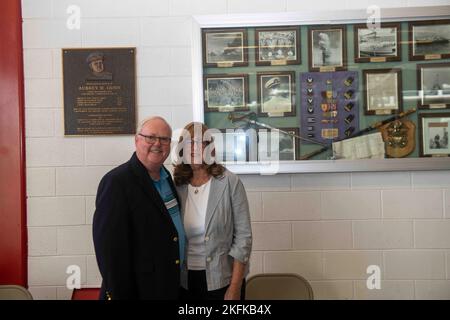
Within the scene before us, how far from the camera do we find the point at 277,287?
5.77 feet

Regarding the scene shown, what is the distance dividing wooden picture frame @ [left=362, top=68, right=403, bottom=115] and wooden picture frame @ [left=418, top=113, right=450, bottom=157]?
15 centimetres

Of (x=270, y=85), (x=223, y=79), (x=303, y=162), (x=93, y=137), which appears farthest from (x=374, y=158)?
(x=93, y=137)

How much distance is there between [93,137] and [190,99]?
1.62 ft

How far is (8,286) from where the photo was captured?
1.73 meters

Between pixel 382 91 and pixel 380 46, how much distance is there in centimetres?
21

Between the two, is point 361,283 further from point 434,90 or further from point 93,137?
point 93,137

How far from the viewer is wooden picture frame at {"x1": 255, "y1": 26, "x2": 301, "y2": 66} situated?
189cm

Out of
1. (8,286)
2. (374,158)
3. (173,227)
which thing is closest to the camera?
(173,227)

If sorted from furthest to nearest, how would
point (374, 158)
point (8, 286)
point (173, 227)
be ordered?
point (374, 158) < point (8, 286) < point (173, 227)

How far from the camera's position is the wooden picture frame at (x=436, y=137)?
1877mm

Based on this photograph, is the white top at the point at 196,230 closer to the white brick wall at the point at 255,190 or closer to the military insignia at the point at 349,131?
the white brick wall at the point at 255,190

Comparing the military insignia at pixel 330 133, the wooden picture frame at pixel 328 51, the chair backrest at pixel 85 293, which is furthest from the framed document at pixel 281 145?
the chair backrest at pixel 85 293

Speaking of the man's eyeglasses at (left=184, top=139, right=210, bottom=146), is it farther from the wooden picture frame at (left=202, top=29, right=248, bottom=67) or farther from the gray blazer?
the wooden picture frame at (left=202, top=29, right=248, bottom=67)

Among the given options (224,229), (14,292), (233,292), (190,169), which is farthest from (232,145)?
(14,292)
